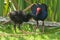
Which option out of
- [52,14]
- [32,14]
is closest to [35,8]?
[32,14]

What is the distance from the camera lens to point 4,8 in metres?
1.11

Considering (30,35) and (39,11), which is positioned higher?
(39,11)

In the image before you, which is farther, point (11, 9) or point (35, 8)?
point (11, 9)

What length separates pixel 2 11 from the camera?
1.12 m

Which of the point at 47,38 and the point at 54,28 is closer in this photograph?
the point at 47,38

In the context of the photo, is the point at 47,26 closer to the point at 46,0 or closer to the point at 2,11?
the point at 46,0

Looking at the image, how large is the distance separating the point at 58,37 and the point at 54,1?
0.66ft

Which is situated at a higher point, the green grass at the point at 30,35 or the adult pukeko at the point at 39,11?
the adult pukeko at the point at 39,11

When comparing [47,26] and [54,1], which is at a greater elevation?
[54,1]

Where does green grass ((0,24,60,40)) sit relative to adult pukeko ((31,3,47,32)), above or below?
below

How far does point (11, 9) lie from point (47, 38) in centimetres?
26

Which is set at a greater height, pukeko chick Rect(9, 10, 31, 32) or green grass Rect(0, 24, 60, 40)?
pukeko chick Rect(9, 10, 31, 32)

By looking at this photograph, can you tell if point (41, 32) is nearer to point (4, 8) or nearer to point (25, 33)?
point (25, 33)

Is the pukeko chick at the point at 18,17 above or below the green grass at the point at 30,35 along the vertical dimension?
above
